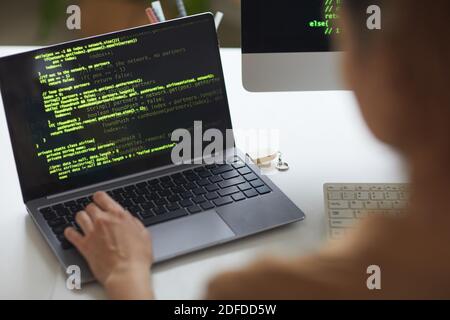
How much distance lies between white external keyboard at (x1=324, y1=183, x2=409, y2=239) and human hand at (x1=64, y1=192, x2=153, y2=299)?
27 centimetres

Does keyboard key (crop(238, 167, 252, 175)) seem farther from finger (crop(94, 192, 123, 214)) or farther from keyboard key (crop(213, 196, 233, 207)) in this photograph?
finger (crop(94, 192, 123, 214))

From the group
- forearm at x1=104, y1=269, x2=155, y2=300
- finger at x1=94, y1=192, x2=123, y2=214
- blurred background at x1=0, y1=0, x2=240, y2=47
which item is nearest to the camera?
forearm at x1=104, y1=269, x2=155, y2=300

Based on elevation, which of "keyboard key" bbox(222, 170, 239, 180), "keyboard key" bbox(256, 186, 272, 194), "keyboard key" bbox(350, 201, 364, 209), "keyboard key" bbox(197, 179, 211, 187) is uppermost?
"keyboard key" bbox(222, 170, 239, 180)

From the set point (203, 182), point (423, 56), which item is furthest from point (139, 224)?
point (423, 56)

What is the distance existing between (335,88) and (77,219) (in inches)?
18.9

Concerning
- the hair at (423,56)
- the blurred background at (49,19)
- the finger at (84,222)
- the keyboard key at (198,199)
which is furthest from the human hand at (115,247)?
the blurred background at (49,19)

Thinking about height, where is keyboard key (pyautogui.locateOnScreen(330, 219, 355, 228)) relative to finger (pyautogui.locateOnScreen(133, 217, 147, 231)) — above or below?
below

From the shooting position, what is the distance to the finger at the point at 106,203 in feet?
3.30

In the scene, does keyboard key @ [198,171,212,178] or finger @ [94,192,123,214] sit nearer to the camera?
finger @ [94,192,123,214]

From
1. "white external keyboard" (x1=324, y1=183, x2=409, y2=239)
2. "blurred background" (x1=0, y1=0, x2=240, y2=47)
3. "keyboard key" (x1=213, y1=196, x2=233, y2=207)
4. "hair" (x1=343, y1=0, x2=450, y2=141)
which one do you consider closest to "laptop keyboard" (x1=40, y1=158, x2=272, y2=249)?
"keyboard key" (x1=213, y1=196, x2=233, y2=207)

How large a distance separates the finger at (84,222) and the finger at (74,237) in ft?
0.04

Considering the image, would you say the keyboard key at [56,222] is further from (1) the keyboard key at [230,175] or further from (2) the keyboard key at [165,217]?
(1) the keyboard key at [230,175]

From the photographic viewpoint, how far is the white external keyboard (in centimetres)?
102
